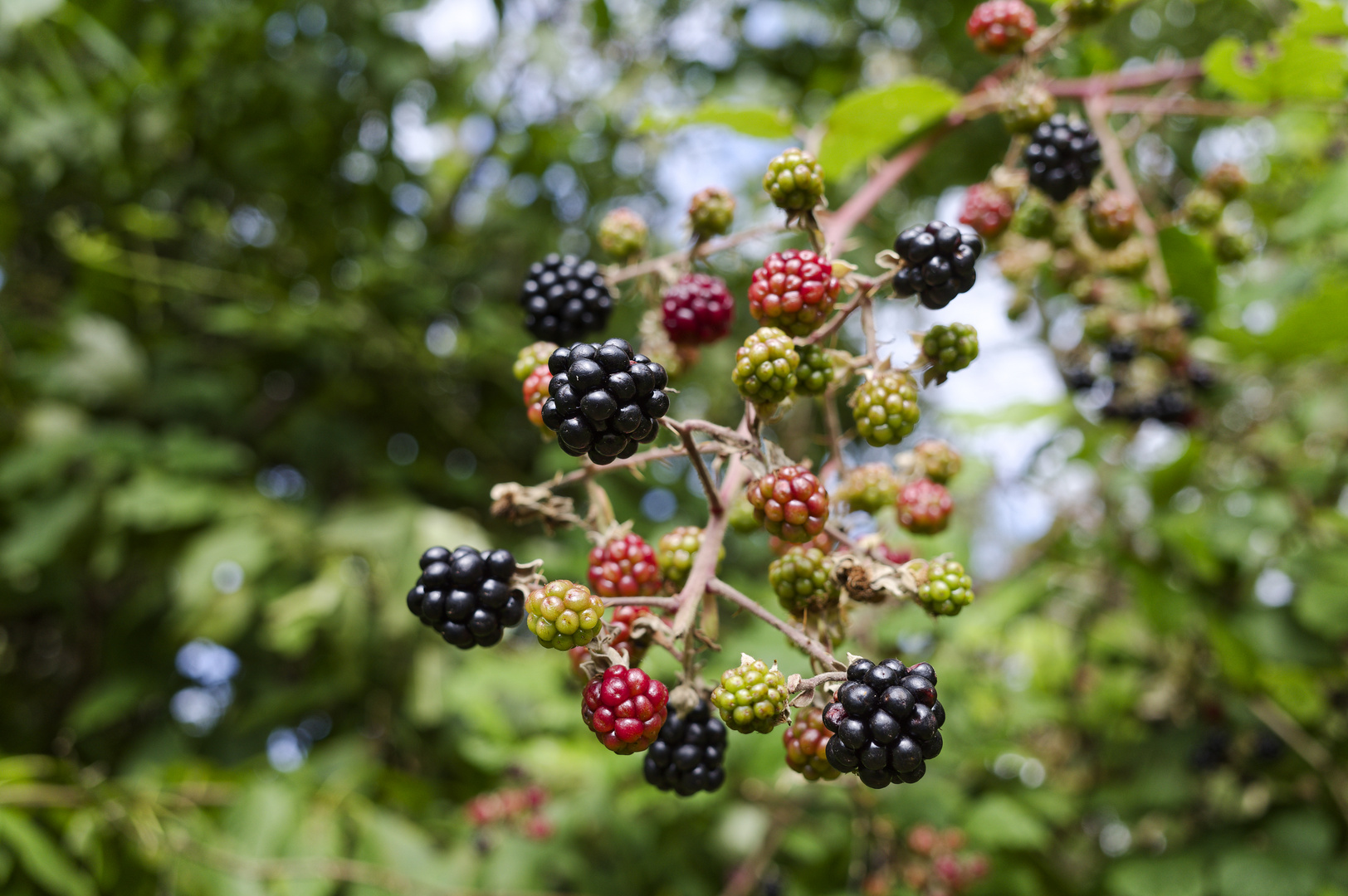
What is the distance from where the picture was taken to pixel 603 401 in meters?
0.83

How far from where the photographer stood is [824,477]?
128 centimetres

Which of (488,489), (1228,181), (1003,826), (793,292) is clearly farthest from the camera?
(488,489)

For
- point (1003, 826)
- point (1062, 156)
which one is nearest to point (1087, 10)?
point (1062, 156)

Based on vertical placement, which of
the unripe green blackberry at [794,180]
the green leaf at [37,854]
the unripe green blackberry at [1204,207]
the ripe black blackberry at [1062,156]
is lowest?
the green leaf at [37,854]

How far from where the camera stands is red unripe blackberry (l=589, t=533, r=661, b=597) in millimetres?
1084

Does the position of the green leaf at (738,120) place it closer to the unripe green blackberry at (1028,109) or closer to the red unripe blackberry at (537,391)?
the unripe green blackberry at (1028,109)

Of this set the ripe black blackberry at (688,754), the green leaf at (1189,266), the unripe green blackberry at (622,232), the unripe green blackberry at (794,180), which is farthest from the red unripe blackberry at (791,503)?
the green leaf at (1189,266)

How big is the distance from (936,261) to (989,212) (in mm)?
551

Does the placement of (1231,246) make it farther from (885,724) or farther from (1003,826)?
(885,724)

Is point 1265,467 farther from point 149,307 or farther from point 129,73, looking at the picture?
Result: point 149,307

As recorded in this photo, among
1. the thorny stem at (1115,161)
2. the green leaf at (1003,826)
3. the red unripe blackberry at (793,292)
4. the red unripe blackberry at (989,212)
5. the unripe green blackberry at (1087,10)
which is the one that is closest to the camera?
the red unripe blackberry at (793,292)

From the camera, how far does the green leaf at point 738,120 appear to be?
1.68 meters

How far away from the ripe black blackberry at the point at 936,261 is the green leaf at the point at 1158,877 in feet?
6.61

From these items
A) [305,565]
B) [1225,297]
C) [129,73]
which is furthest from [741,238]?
[129,73]
